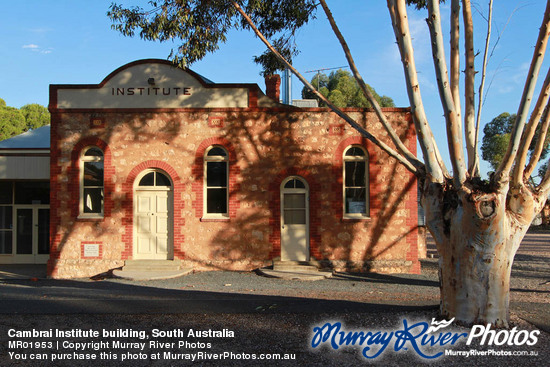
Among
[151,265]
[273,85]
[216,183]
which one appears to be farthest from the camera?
[273,85]

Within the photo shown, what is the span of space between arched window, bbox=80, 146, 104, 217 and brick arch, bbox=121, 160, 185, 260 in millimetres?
820

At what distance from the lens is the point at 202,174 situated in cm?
1298

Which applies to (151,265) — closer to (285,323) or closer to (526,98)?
(285,323)

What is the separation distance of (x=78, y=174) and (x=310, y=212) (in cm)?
664

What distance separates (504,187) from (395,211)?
7.04m

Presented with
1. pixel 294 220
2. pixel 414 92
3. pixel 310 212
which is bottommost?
pixel 294 220

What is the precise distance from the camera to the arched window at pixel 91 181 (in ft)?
Result: 42.8

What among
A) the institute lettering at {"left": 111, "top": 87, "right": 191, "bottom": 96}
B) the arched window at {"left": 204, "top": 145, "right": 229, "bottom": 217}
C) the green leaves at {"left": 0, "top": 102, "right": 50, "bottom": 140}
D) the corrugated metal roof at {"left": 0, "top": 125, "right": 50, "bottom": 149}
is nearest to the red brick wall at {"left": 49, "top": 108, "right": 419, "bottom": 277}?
the arched window at {"left": 204, "top": 145, "right": 229, "bottom": 217}

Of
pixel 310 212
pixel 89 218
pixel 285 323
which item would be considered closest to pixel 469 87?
pixel 285 323

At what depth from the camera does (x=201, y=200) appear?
42.3ft

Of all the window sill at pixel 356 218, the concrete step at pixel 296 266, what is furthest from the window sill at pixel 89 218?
the window sill at pixel 356 218

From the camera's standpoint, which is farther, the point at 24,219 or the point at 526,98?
the point at 24,219

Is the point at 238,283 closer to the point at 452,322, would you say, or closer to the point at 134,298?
the point at 134,298

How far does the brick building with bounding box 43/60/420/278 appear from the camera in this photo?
12.8m
